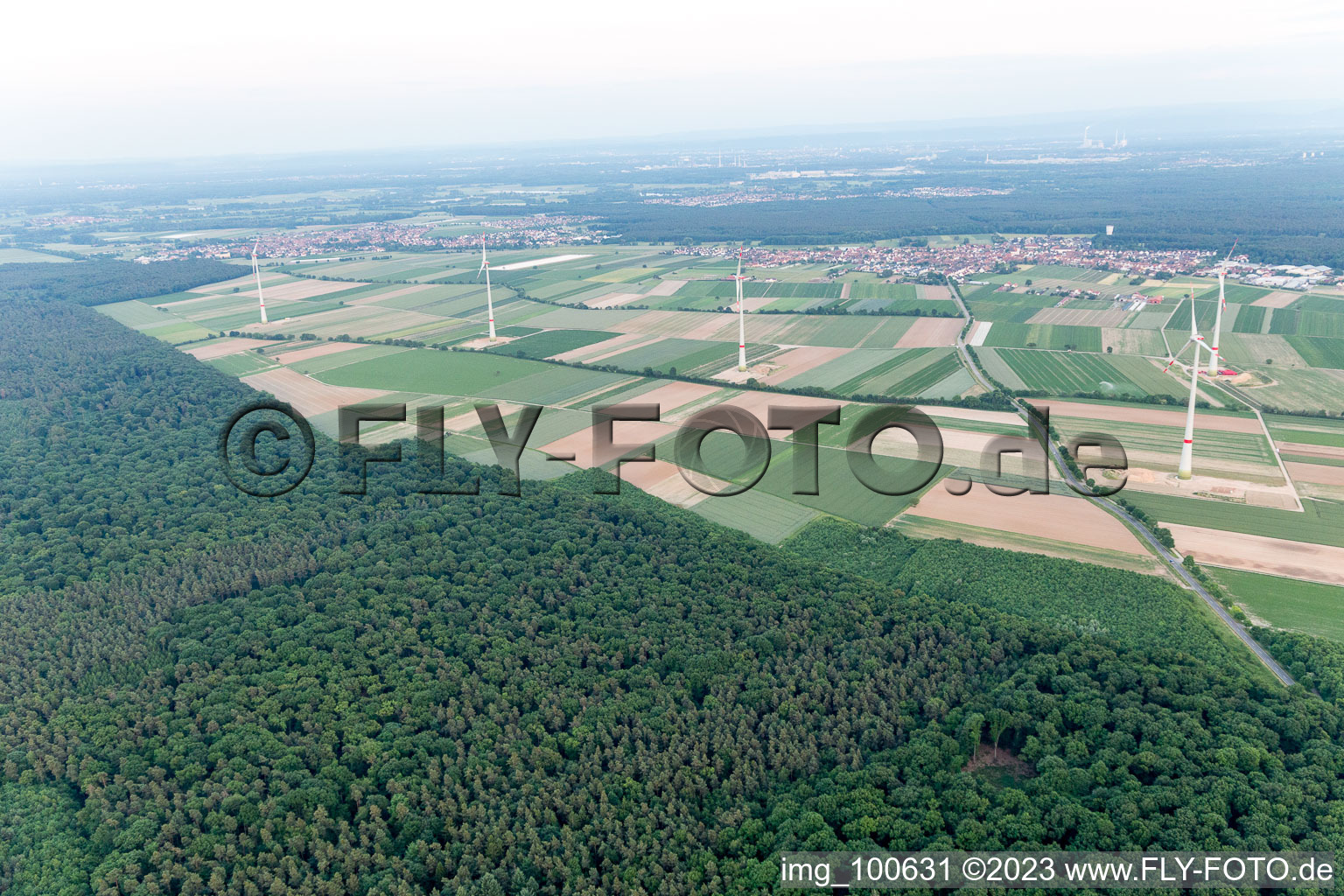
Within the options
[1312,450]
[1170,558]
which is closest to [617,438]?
[1170,558]

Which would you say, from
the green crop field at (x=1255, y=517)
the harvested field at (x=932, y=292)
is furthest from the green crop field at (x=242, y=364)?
the green crop field at (x=1255, y=517)

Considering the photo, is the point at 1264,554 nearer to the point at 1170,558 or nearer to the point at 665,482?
the point at 1170,558

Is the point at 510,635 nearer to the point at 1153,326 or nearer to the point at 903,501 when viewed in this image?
the point at 903,501

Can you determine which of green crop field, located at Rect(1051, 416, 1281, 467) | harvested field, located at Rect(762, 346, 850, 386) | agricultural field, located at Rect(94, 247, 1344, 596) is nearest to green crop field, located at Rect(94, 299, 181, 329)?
agricultural field, located at Rect(94, 247, 1344, 596)

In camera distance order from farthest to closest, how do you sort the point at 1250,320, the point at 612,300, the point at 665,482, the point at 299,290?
the point at 299,290
the point at 612,300
the point at 1250,320
the point at 665,482

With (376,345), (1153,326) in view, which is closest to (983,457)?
(1153,326)
